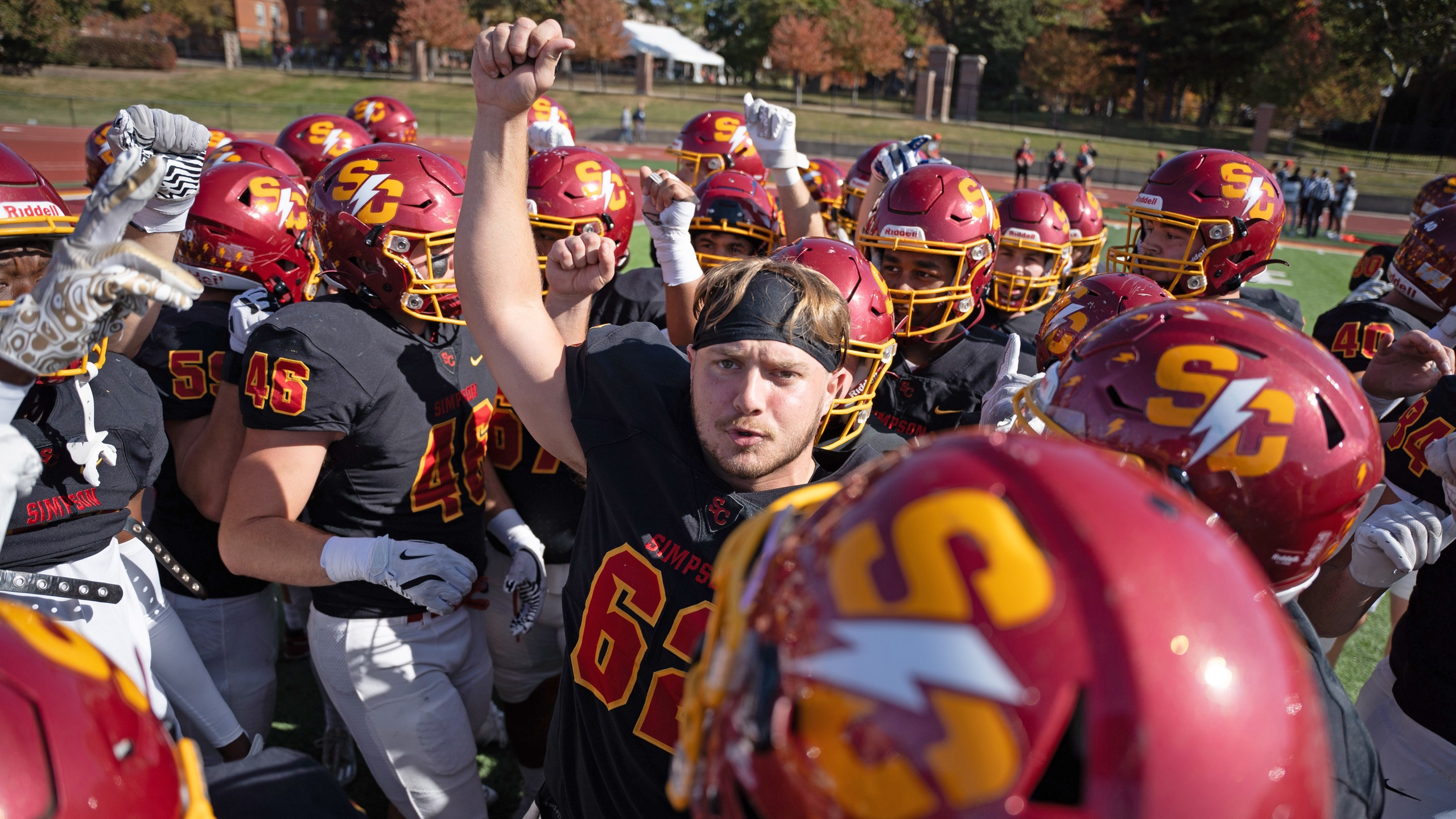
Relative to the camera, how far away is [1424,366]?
2.94m

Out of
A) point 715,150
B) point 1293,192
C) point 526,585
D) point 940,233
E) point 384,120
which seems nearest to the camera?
point 526,585

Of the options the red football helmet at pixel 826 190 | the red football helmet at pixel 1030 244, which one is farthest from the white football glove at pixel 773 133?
the red football helmet at pixel 826 190

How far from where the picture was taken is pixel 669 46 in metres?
56.8

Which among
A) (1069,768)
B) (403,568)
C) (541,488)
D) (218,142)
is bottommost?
(541,488)

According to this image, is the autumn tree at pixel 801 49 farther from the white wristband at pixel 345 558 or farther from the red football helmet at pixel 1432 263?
the white wristband at pixel 345 558

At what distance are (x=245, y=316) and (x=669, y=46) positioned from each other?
59.0m

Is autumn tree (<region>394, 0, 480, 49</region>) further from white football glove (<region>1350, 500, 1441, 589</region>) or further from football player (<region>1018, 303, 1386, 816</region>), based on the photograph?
football player (<region>1018, 303, 1386, 816</region>)

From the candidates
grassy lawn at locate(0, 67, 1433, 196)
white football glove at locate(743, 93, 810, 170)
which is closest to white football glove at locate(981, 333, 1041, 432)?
white football glove at locate(743, 93, 810, 170)

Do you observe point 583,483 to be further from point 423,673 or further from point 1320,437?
point 1320,437

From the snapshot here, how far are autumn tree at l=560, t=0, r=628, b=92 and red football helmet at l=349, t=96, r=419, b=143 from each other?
39.7 metres

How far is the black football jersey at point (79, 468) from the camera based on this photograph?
2318mm

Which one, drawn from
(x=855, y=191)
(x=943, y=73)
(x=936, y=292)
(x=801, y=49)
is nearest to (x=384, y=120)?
(x=855, y=191)

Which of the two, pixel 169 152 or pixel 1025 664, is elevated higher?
pixel 169 152

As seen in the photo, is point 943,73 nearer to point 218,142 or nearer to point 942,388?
point 218,142
